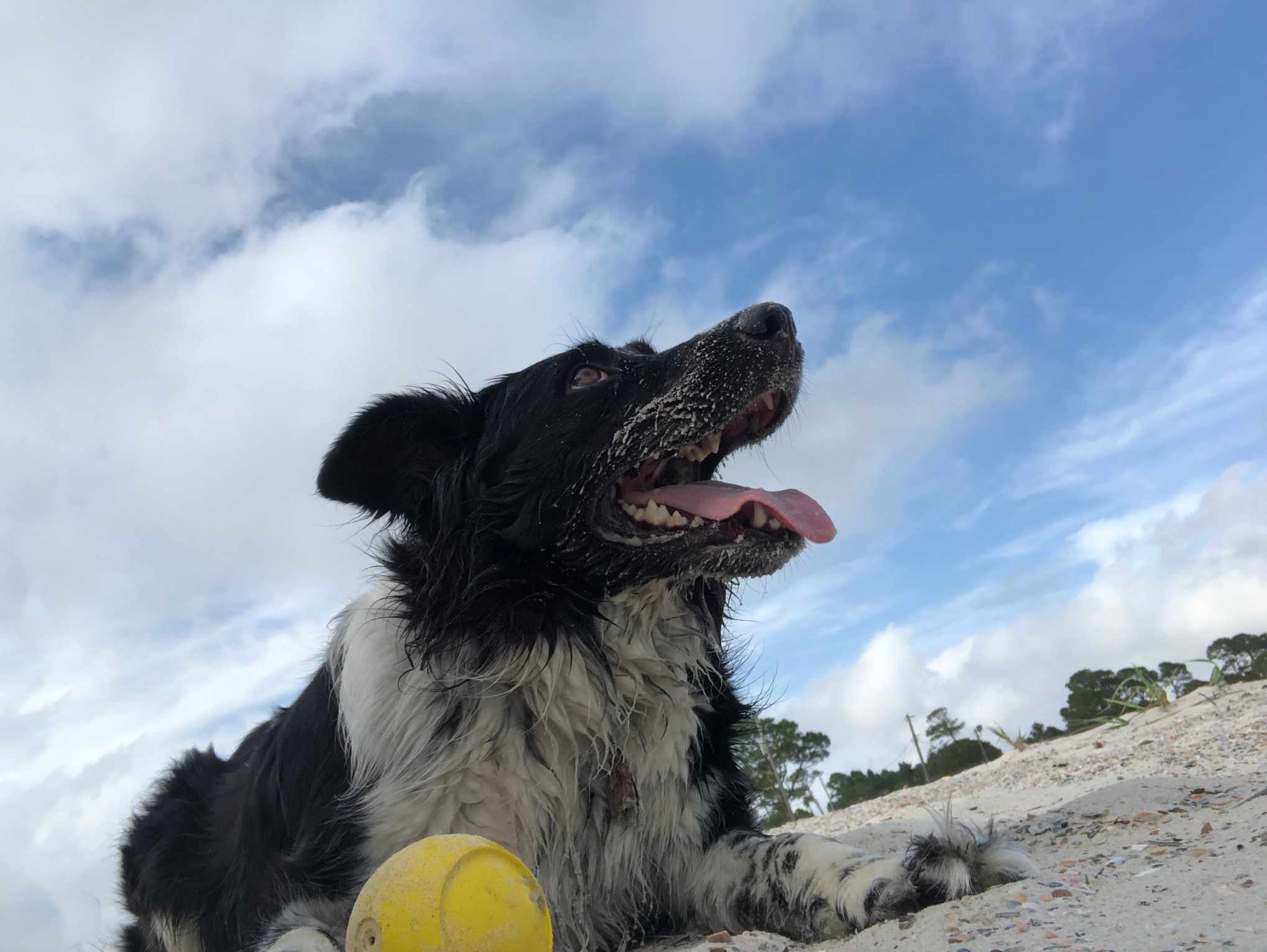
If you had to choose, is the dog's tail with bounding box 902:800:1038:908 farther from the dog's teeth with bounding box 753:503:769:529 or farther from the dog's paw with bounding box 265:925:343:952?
the dog's paw with bounding box 265:925:343:952

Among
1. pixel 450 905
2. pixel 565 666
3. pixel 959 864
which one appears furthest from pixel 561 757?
pixel 959 864

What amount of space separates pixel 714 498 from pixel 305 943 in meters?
1.96

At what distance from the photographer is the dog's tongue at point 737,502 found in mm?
3604

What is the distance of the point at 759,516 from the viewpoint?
11.9 feet

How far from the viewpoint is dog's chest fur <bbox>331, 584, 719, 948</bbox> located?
3428 millimetres

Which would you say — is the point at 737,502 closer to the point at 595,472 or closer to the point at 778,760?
the point at 595,472

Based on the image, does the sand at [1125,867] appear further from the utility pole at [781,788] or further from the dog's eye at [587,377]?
the utility pole at [781,788]

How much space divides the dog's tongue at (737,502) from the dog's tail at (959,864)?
1.05 metres

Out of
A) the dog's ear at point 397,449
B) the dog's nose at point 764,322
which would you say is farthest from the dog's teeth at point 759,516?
the dog's ear at point 397,449

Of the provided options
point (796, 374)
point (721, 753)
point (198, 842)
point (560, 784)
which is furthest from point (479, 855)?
point (198, 842)

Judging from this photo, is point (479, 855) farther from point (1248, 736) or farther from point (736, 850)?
point (1248, 736)

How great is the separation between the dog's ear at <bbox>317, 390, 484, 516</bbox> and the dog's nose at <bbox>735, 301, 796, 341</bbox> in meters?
1.14

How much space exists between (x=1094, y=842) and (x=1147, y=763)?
3.18 meters

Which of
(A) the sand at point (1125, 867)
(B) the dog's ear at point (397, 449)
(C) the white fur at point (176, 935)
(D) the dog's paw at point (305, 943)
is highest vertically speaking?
(B) the dog's ear at point (397, 449)
